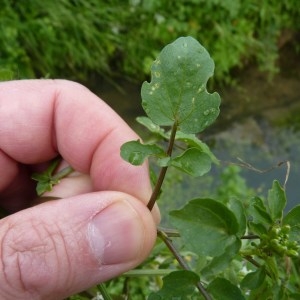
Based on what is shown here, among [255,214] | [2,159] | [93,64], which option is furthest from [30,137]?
[93,64]

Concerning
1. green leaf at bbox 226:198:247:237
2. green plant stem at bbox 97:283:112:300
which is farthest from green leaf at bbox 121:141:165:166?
green plant stem at bbox 97:283:112:300

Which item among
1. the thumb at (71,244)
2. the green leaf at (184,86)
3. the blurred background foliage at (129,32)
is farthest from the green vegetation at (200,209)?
the blurred background foliage at (129,32)

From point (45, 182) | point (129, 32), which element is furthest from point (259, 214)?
point (129, 32)

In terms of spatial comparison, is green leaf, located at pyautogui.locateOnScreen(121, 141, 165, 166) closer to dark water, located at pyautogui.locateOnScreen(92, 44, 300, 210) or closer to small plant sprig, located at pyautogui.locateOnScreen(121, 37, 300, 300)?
small plant sprig, located at pyautogui.locateOnScreen(121, 37, 300, 300)

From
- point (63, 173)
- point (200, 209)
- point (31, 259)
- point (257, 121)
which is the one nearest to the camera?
point (200, 209)

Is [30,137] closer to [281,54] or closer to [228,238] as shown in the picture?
[228,238]

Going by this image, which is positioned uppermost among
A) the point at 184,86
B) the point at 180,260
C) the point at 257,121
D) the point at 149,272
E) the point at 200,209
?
the point at 184,86

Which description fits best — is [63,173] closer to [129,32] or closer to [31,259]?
[31,259]
